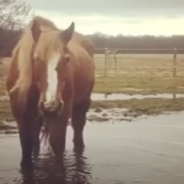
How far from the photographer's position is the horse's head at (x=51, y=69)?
6.80 m

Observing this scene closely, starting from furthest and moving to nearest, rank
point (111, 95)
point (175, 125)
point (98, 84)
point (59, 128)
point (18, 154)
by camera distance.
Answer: point (98, 84)
point (111, 95)
point (175, 125)
point (18, 154)
point (59, 128)

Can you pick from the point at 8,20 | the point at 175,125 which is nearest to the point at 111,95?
the point at 175,125

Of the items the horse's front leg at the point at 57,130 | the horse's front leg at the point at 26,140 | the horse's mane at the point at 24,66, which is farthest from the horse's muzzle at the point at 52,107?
the horse's front leg at the point at 26,140

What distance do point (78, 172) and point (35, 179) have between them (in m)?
0.65

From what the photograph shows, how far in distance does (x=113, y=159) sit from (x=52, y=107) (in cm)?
250

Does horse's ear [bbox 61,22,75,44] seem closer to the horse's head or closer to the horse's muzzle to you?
the horse's head

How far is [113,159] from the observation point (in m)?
8.98

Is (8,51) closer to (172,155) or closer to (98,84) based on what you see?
(98,84)

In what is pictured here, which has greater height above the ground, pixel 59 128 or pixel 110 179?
pixel 59 128

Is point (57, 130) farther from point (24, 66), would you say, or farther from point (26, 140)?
point (24, 66)

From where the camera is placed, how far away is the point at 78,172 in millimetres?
8008

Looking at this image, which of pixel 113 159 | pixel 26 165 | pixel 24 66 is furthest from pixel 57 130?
pixel 113 159

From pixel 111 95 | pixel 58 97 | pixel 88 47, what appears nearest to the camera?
pixel 58 97

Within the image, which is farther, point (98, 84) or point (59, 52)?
point (98, 84)
